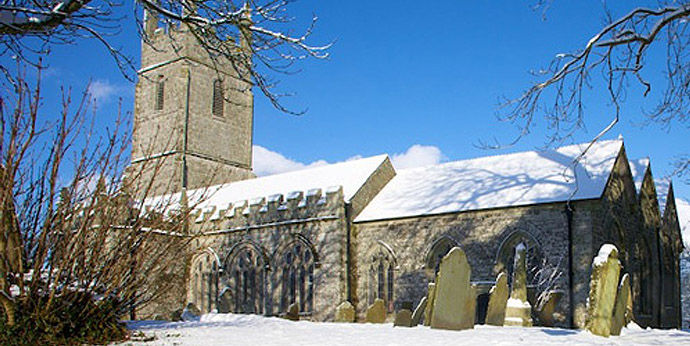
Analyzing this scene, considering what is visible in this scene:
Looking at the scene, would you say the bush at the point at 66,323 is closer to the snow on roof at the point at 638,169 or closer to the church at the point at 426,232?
the church at the point at 426,232

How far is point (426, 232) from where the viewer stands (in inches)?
875

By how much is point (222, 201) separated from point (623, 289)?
2123 centimetres

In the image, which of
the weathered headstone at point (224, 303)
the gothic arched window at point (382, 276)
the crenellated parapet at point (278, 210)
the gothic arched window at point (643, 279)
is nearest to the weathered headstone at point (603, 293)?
the gothic arched window at point (643, 279)

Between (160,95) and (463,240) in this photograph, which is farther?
(160,95)

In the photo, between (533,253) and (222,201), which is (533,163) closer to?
(533,253)

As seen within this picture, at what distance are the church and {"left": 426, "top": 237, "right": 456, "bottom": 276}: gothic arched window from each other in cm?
3

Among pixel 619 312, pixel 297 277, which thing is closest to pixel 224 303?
pixel 297 277

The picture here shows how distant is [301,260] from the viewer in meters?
24.9

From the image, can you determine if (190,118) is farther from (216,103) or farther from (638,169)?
(638,169)

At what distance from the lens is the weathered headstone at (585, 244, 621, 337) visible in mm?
10328

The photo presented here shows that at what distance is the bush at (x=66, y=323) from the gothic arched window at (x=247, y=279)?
16236mm

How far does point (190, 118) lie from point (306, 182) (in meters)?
12.2

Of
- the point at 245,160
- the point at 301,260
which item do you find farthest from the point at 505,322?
the point at 245,160

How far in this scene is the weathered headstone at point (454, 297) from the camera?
35.0 ft
